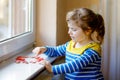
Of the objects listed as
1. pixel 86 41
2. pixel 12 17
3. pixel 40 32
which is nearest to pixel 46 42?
pixel 40 32

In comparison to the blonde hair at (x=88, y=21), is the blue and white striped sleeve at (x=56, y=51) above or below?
below

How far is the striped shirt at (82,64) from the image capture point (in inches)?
50.1

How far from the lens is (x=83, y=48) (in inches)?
53.1

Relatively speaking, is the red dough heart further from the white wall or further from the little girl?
the white wall

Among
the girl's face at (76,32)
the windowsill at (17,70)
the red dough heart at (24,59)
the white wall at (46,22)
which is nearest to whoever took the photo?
the windowsill at (17,70)

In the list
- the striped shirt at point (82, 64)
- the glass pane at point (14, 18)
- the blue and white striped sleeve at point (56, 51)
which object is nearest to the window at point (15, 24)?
the glass pane at point (14, 18)

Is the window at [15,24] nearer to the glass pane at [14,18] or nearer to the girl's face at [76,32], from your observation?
the glass pane at [14,18]

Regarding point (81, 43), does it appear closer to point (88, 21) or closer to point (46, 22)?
point (88, 21)

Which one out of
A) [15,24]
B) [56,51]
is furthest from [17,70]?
[15,24]

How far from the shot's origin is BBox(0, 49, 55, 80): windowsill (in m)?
1.22

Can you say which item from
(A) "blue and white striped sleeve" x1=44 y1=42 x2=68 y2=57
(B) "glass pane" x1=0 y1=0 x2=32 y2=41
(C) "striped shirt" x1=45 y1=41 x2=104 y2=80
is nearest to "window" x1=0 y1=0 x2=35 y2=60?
(B) "glass pane" x1=0 y1=0 x2=32 y2=41

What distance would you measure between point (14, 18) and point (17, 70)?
1.34ft

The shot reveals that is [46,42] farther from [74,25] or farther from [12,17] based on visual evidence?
[74,25]

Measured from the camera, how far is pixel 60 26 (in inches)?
69.4
